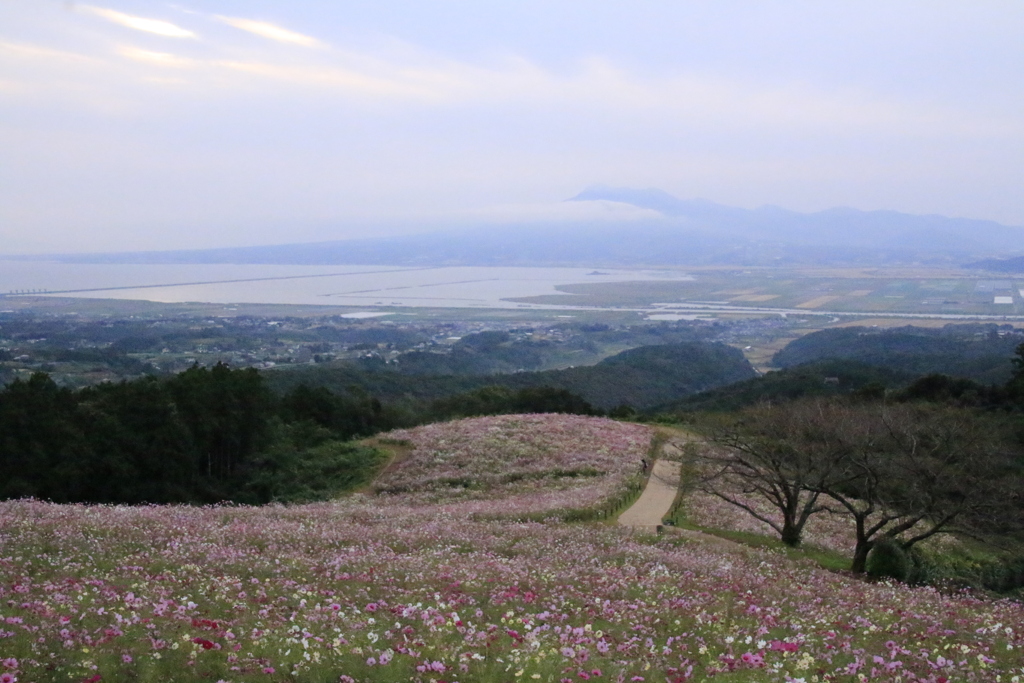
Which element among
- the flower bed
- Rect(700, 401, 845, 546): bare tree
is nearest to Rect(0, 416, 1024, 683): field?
the flower bed

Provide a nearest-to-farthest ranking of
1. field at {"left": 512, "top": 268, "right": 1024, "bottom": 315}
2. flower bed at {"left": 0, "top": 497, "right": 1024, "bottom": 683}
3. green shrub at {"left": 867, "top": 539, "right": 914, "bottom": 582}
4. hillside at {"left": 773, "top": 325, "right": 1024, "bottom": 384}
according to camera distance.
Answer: flower bed at {"left": 0, "top": 497, "right": 1024, "bottom": 683} < green shrub at {"left": 867, "top": 539, "right": 914, "bottom": 582} < hillside at {"left": 773, "top": 325, "right": 1024, "bottom": 384} < field at {"left": 512, "top": 268, "right": 1024, "bottom": 315}

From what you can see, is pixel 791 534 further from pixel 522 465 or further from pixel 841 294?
pixel 841 294

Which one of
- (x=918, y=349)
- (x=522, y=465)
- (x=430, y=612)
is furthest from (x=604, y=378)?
(x=430, y=612)

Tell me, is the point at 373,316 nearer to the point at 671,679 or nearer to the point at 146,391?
the point at 146,391

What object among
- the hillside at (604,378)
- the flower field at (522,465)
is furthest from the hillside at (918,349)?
the flower field at (522,465)

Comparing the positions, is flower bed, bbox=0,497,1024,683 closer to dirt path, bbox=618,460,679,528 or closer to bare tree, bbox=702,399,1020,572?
bare tree, bbox=702,399,1020,572

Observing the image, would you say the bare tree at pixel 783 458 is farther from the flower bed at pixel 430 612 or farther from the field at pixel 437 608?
the flower bed at pixel 430 612

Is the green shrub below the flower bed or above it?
below
